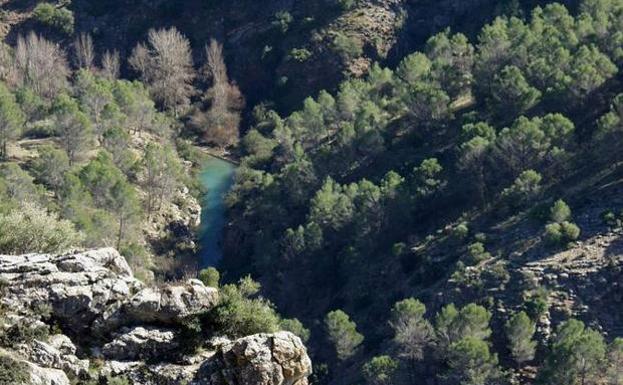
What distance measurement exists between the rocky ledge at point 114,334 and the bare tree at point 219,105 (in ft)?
292

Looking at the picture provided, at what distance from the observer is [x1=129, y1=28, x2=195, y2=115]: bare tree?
397 ft

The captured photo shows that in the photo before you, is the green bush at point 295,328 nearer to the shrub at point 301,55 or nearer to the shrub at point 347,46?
the shrub at point 347,46

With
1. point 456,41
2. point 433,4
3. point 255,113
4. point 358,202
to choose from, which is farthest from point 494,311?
point 433,4

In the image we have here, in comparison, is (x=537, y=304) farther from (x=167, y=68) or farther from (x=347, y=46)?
(x=167, y=68)

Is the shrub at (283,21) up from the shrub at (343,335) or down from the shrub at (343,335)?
up

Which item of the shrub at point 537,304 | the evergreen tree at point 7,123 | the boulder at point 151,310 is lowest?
the shrub at point 537,304

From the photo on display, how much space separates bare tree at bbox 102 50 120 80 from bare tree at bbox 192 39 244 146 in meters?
11.5

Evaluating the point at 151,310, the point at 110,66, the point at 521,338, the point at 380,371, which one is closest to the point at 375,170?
the point at 380,371

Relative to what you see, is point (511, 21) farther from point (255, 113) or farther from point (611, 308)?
point (611, 308)

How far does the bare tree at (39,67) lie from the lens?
374 ft

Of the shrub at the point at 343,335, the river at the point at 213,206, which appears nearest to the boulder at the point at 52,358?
the shrub at the point at 343,335

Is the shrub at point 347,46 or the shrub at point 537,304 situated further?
the shrub at point 347,46

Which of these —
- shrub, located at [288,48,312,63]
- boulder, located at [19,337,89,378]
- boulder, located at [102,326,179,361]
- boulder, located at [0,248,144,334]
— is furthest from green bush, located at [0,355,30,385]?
shrub, located at [288,48,312,63]

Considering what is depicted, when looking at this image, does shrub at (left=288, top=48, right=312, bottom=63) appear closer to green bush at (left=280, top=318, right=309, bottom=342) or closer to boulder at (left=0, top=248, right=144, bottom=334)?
green bush at (left=280, top=318, right=309, bottom=342)
